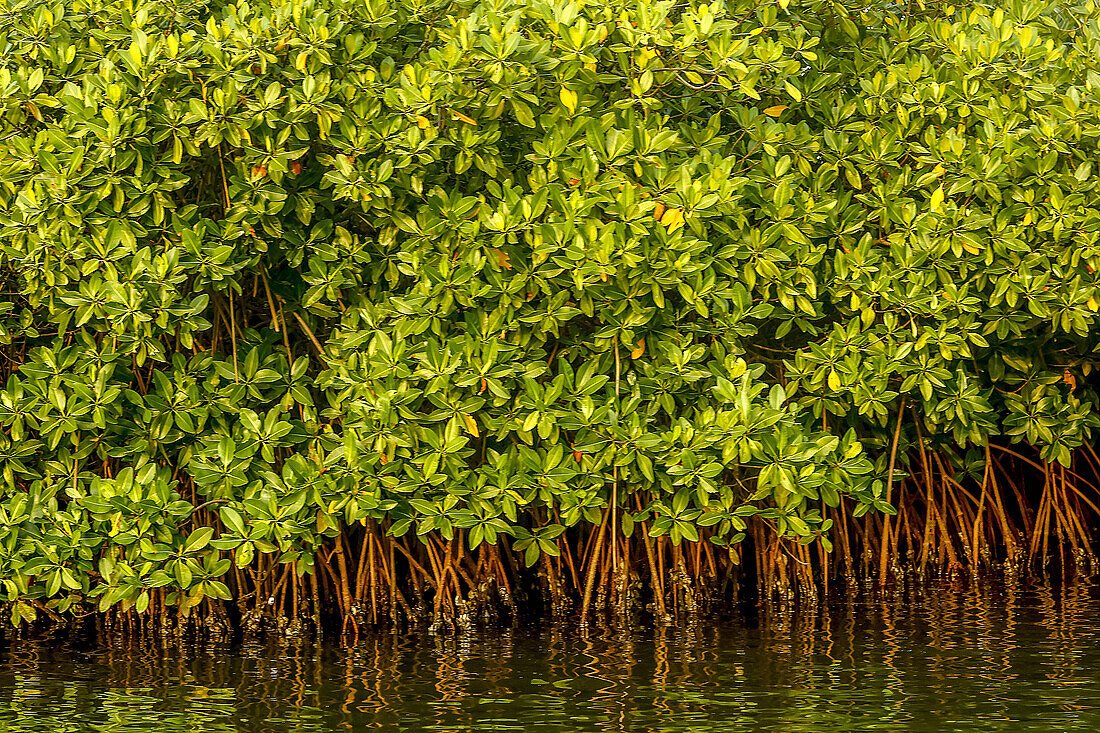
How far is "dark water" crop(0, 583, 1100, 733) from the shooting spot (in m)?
4.76

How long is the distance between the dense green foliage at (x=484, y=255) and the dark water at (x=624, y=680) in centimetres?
42

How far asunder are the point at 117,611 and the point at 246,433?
1.28 meters

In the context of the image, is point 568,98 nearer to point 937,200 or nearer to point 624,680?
point 937,200

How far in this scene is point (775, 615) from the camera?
21.5ft

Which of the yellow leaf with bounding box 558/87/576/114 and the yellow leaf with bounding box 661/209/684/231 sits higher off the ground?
the yellow leaf with bounding box 558/87/576/114

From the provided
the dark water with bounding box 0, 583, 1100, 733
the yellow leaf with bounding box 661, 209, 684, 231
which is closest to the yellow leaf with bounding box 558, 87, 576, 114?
the yellow leaf with bounding box 661, 209, 684, 231

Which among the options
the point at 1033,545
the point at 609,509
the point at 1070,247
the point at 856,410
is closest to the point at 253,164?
the point at 609,509

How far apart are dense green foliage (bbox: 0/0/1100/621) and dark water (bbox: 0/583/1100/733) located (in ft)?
1.38

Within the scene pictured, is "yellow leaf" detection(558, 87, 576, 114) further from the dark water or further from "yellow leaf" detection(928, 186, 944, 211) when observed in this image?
the dark water

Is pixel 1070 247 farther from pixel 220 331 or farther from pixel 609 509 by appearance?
pixel 220 331

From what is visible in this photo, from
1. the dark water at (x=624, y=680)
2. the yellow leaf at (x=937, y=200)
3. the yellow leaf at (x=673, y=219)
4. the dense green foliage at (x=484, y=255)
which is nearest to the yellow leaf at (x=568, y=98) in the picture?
the dense green foliage at (x=484, y=255)

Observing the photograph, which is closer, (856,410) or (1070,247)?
(1070,247)

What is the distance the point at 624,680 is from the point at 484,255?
1821 millimetres

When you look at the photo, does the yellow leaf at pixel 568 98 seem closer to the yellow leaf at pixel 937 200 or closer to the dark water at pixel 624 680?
the yellow leaf at pixel 937 200
